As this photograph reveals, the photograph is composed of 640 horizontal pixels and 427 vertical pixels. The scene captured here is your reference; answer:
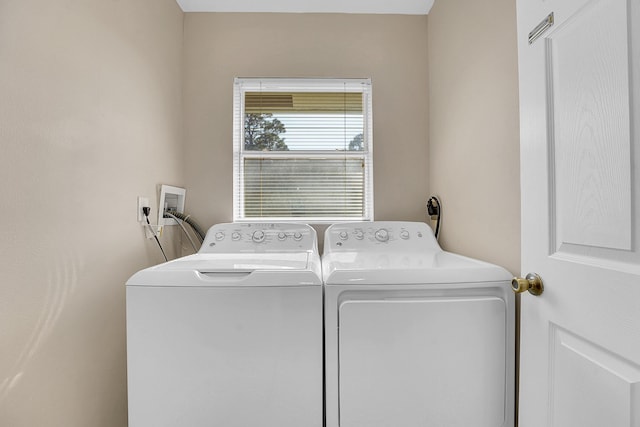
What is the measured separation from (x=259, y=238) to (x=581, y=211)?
4.53 ft

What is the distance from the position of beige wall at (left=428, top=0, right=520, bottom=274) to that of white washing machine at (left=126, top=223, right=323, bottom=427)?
84 centimetres

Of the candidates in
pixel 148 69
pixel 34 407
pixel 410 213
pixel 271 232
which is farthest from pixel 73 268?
pixel 410 213

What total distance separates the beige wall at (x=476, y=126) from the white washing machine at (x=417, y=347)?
0.89 ft

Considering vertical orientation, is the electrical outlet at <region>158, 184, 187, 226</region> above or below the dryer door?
above

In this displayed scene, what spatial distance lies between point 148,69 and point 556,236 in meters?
1.94

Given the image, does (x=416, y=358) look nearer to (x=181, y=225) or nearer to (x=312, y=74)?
(x=181, y=225)

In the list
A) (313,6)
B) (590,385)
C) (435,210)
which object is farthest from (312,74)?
(590,385)

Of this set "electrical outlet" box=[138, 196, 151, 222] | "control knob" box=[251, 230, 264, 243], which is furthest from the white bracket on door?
"electrical outlet" box=[138, 196, 151, 222]

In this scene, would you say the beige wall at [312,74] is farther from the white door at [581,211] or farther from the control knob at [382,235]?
the white door at [581,211]

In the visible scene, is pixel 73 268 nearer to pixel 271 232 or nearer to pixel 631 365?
pixel 271 232

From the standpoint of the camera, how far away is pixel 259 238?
168 centimetres

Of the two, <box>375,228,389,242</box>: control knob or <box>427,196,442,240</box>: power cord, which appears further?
<box>427,196,442,240</box>: power cord

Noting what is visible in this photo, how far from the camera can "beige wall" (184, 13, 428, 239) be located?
6.55 feet

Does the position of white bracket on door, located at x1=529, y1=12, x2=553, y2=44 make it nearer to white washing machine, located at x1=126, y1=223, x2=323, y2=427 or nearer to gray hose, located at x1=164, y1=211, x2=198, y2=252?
white washing machine, located at x1=126, y1=223, x2=323, y2=427
